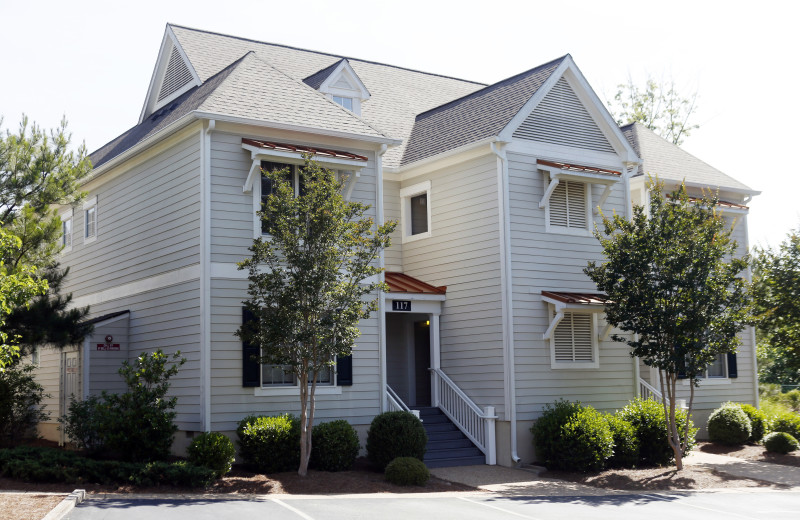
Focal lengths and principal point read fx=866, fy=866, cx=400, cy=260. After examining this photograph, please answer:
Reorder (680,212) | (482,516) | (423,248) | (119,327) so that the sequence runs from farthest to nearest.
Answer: (423,248) → (119,327) → (680,212) → (482,516)

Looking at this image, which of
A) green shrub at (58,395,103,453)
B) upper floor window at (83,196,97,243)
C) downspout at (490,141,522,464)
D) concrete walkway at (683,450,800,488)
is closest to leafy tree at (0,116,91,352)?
green shrub at (58,395,103,453)

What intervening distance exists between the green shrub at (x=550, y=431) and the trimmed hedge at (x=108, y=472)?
7.24 meters

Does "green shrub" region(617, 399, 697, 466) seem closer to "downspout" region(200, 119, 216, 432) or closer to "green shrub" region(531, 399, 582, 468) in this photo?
"green shrub" region(531, 399, 582, 468)

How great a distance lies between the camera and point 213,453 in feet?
50.0

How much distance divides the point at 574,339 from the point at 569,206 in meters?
3.21

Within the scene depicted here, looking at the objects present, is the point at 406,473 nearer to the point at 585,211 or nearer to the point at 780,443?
the point at 585,211

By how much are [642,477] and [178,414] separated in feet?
31.2

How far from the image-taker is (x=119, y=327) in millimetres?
19781

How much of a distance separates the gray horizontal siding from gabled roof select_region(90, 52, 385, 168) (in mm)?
967

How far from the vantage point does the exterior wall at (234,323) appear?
1678 cm

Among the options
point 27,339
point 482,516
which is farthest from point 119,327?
point 482,516

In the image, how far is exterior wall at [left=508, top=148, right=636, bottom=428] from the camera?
63.6 ft

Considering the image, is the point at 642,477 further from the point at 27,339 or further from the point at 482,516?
the point at 27,339

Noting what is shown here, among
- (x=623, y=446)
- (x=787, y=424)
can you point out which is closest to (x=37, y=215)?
(x=623, y=446)
